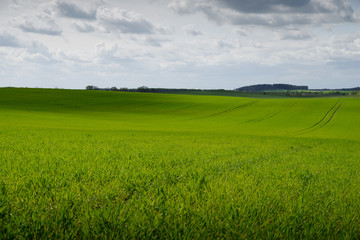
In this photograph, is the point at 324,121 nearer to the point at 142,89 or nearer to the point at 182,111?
the point at 182,111

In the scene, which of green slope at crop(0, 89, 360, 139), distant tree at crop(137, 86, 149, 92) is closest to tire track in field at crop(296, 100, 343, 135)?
green slope at crop(0, 89, 360, 139)

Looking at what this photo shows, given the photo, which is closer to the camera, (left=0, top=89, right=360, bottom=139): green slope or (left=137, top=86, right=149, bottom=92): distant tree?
(left=0, top=89, right=360, bottom=139): green slope

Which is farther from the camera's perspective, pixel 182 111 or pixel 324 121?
pixel 182 111

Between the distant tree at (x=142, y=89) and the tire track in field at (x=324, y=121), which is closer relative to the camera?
the tire track in field at (x=324, y=121)

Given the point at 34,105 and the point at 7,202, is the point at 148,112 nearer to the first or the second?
the point at 34,105

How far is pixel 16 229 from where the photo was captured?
3047 millimetres

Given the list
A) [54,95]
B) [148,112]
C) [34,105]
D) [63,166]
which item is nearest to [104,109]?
[148,112]

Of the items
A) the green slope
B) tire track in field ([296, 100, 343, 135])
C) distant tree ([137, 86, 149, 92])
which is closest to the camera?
tire track in field ([296, 100, 343, 135])

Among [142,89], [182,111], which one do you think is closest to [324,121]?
[182,111]

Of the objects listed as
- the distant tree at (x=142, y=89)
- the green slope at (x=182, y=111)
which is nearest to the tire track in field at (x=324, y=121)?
the green slope at (x=182, y=111)

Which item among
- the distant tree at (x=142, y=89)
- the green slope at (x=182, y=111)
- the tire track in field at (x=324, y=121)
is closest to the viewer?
the tire track in field at (x=324, y=121)

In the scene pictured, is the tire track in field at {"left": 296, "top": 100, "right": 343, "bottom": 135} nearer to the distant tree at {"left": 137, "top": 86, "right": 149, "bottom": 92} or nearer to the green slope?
the green slope

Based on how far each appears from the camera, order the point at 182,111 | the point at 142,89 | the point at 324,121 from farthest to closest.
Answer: the point at 142,89 < the point at 182,111 < the point at 324,121

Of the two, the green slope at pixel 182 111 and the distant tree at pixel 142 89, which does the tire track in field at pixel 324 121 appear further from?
the distant tree at pixel 142 89
